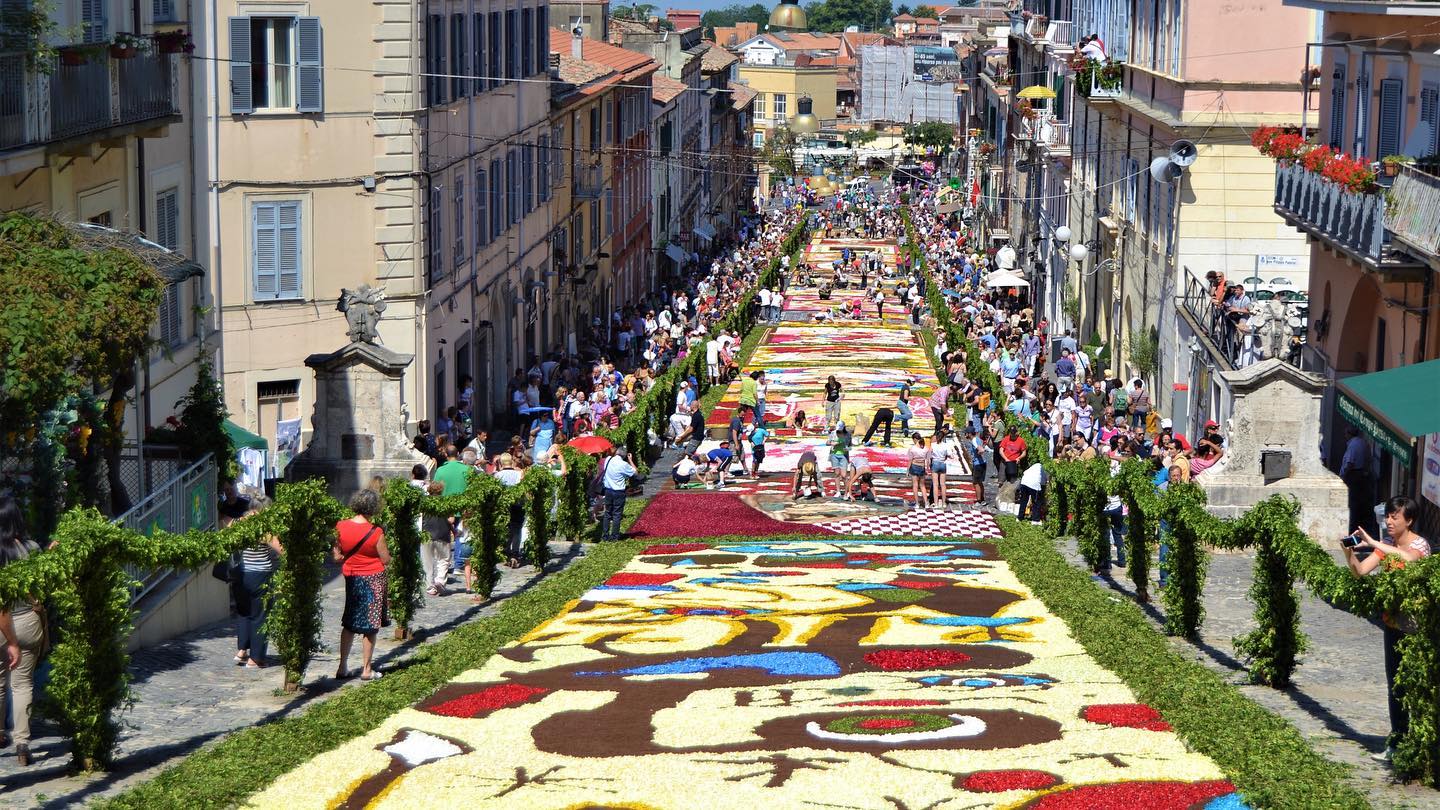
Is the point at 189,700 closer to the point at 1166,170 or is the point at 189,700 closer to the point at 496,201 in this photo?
the point at 1166,170

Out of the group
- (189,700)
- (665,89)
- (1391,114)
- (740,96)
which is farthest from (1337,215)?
(740,96)

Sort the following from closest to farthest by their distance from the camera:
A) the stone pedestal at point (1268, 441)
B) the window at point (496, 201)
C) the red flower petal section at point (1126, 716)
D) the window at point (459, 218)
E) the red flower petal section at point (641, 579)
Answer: the red flower petal section at point (1126, 716)
the red flower petal section at point (641, 579)
the stone pedestal at point (1268, 441)
the window at point (459, 218)
the window at point (496, 201)

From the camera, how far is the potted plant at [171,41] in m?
21.8

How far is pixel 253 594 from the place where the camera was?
578 inches

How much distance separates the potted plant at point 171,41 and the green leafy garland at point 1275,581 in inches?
450

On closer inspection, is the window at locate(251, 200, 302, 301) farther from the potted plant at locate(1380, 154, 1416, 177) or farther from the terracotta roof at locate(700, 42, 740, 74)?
the terracotta roof at locate(700, 42, 740, 74)

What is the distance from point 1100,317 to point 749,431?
17.7 metres

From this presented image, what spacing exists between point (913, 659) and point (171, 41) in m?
12.0

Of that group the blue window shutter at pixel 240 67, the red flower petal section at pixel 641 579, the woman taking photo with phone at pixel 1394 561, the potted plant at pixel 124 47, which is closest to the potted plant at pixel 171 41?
the potted plant at pixel 124 47

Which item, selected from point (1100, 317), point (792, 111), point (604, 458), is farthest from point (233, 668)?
point (792, 111)

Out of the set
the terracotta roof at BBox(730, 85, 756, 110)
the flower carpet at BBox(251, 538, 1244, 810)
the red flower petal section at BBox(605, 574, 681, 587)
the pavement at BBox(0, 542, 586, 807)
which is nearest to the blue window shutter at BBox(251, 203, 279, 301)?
the red flower petal section at BBox(605, 574, 681, 587)

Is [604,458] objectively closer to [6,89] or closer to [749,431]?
[749,431]

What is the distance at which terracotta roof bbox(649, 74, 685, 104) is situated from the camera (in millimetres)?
77750

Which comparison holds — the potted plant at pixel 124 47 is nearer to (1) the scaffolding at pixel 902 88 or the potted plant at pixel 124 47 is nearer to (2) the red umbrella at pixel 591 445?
(2) the red umbrella at pixel 591 445
